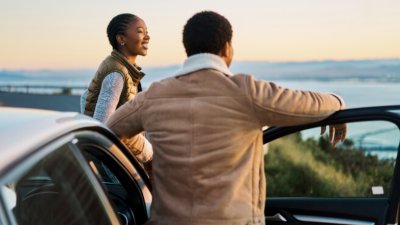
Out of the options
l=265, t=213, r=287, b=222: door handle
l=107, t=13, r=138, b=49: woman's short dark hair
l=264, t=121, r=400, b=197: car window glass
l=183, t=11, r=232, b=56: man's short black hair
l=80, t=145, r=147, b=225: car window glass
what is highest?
l=183, t=11, r=232, b=56: man's short black hair

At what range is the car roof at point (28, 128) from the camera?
196 centimetres

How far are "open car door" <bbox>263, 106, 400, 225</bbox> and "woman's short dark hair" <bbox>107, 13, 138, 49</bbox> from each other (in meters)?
1.38

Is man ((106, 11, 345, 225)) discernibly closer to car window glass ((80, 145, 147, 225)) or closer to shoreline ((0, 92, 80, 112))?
car window glass ((80, 145, 147, 225))

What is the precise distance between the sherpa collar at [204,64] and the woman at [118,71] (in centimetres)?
155

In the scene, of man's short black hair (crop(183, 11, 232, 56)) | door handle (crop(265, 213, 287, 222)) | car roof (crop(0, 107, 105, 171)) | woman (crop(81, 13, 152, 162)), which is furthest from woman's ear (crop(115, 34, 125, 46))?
car roof (crop(0, 107, 105, 171))

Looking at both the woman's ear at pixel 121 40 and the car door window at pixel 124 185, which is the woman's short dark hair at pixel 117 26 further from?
the car door window at pixel 124 185

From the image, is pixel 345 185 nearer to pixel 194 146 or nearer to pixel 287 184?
pixel 287 184

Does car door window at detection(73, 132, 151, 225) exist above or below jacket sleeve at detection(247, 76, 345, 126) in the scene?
below

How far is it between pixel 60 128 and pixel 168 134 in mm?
735

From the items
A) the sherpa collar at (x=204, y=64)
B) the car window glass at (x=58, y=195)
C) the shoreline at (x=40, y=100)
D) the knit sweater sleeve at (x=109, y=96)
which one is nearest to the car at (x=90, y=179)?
the car window glass at (x=58, y=195)

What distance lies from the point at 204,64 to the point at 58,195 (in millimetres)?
850

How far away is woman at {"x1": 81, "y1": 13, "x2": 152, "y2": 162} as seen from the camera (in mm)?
4672

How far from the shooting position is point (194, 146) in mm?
2986

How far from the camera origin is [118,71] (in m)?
4.76
